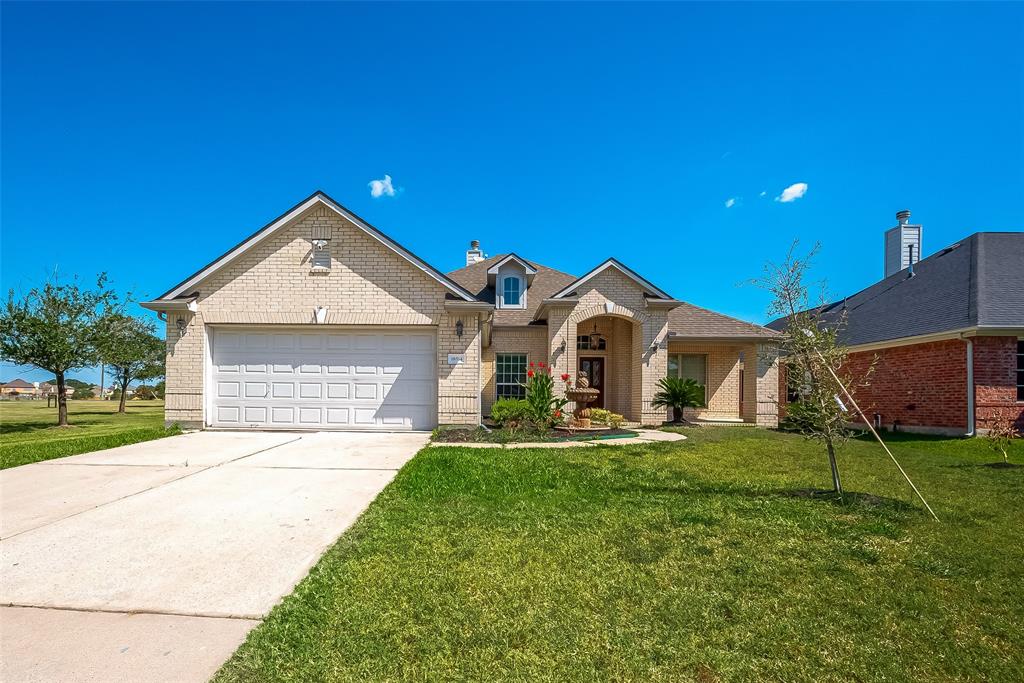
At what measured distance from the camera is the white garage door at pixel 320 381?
1150cm

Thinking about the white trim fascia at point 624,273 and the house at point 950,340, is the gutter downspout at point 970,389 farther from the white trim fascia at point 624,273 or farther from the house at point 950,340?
the white trim fascia at point 624,273

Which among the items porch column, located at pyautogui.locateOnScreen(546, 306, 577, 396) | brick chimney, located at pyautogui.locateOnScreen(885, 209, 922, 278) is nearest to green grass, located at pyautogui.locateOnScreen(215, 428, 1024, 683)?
porch column, located at pyautogui.locateOnScreen(546, 306, 577, 396)

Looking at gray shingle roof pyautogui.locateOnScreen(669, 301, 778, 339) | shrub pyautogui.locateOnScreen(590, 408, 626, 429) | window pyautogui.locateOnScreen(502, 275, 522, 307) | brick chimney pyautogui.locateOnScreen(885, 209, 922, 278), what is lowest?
shrub pyautogui.locateOnScreen(590, 408, 626, 429)

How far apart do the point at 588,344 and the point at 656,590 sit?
14.1 m

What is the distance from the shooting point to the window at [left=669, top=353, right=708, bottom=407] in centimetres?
1766

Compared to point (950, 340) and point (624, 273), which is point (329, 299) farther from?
point (950, 340)

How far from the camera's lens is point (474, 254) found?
24.0m

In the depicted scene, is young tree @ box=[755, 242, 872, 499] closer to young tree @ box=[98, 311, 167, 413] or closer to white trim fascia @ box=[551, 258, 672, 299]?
white trim fascia @ box=[551, 258, 672, 299]

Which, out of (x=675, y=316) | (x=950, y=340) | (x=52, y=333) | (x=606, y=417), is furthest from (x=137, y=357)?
(x=950, y=340)

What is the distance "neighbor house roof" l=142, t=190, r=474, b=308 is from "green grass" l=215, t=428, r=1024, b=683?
6479 millimetres

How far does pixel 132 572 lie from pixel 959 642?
5.53 m

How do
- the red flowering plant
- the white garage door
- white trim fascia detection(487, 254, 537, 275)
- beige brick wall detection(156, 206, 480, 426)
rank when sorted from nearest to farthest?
beige brick wall detection(156, 206, 480, 426), the white garage door, the red flowering plant, white trim fascia detection(487, 254, 537, 275)

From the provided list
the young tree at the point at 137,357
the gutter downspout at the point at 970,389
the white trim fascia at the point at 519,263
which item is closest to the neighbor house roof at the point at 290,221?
the white trim fascia at the point at 519,263

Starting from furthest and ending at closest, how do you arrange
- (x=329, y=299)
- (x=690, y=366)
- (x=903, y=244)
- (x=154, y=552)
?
(x=903, y=244) < (x=690, y=366) < (x=329, y=299) < (x=154, y=552)
